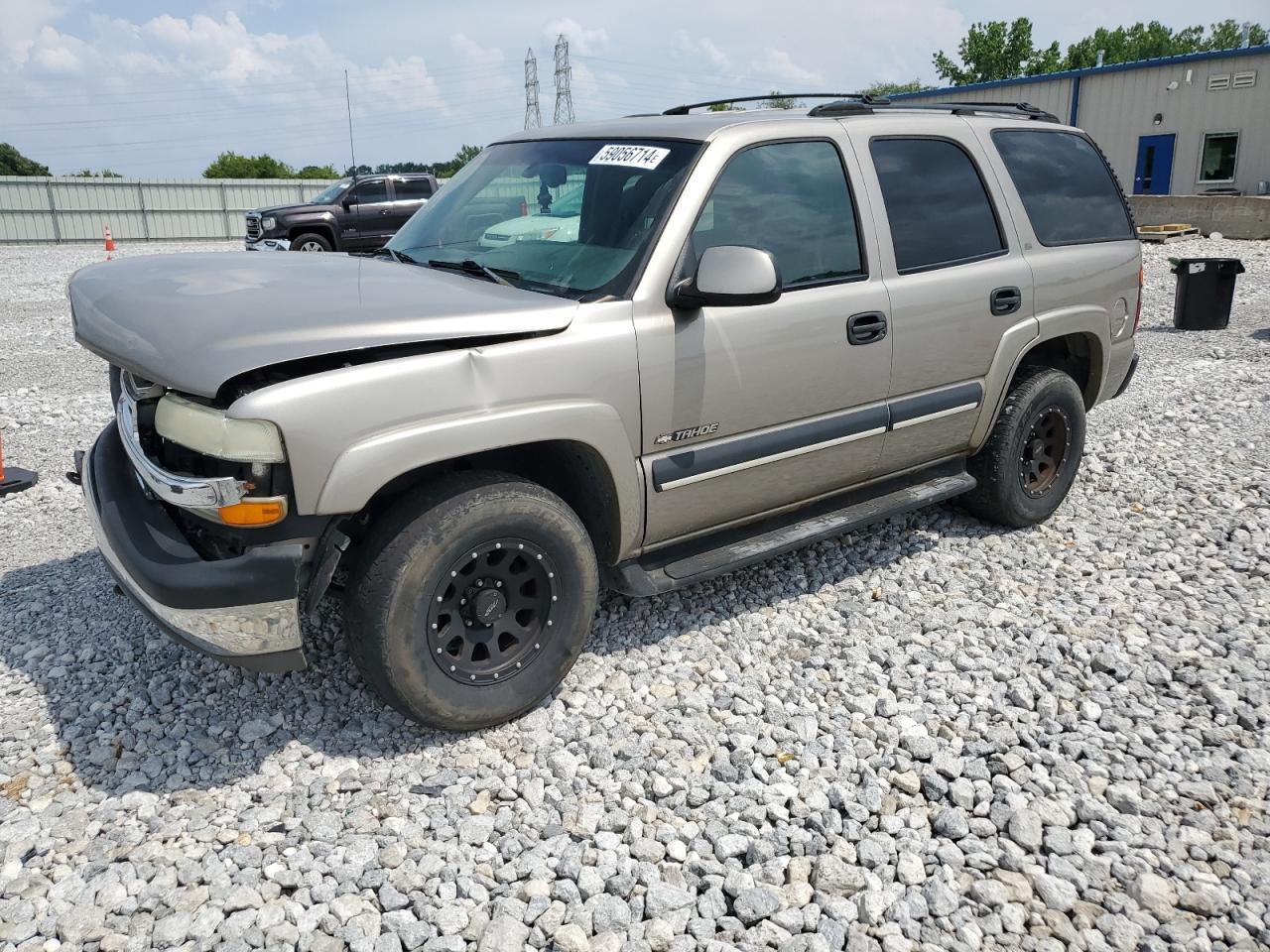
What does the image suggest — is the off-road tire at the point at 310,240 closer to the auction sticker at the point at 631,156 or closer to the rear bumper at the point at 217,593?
the auction sticker at the point at 631,156

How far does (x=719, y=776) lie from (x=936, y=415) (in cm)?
204

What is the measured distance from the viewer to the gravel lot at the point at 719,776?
8.45 ft

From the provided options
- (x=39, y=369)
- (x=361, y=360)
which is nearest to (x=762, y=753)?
(x=361, y=360)

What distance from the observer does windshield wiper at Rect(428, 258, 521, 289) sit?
3611 millimetres

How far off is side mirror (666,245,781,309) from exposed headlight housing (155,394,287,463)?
1.43 m

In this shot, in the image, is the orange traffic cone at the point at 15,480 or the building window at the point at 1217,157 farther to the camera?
the building window at the point at 1217,157

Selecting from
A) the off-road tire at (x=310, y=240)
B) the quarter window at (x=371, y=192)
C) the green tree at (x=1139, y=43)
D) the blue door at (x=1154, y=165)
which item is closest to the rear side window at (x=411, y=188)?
the quarter window at (x=371, y=192)

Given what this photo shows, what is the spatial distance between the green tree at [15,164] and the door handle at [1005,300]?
7608 centimetres

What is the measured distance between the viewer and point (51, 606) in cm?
421

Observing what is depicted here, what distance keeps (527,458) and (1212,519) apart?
3.84m

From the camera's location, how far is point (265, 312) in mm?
2928

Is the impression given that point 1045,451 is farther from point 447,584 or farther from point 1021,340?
point 447,584

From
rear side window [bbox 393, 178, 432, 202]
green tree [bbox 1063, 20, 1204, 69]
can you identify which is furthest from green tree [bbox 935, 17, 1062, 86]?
rear side window [bbox 393, 178, 432, 202]

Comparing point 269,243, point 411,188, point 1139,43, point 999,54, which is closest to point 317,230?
point 269,243
